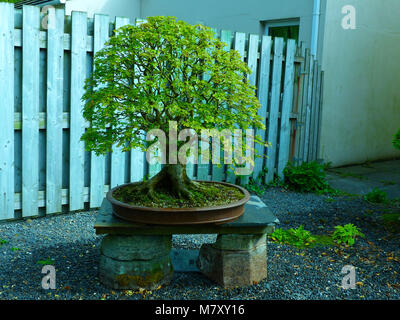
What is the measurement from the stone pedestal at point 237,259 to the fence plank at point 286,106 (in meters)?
3.32

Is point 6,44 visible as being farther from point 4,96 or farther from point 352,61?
point 352,61

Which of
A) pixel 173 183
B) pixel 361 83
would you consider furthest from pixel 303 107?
pixel 173 183

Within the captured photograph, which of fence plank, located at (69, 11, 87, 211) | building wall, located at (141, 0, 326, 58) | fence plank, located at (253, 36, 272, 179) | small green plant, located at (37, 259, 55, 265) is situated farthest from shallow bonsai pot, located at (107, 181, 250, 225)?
building wall, located at (141, 0, 326, 58)

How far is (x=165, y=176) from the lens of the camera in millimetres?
3424

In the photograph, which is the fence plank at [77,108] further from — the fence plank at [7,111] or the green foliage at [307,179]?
the green foliage at [307,179]

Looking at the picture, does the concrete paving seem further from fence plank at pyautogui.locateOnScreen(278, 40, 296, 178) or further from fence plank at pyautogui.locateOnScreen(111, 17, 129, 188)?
fence plank at pyautogui.locateOnScreen(111, 17, 129, 188)

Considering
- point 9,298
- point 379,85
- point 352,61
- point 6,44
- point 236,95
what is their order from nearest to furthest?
point 9,298 < point 236,95 < point 6,44 < point 352,61 < point 379,85

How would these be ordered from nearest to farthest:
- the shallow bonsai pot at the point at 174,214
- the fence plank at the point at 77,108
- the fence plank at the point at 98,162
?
the shallow bonsai pot at the point at 174,214 < the fence plank at the point at 77,108 < the fence plank at the point at 98,162

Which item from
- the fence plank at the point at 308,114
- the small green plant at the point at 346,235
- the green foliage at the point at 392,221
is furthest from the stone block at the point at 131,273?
the fence plank at the point at 308,114

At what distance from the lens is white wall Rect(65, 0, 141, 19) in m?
10.9

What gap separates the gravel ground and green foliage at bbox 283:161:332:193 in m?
1.22

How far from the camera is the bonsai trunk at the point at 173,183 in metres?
3.28

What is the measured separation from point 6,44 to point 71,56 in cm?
63
